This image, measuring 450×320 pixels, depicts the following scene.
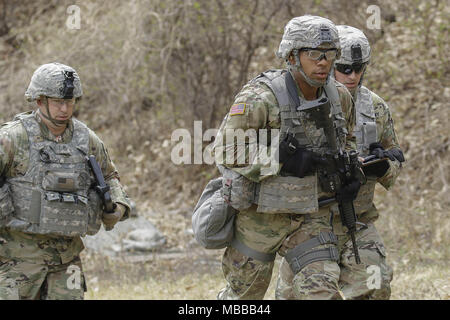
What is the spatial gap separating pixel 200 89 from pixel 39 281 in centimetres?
762

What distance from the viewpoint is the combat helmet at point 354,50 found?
5157 mm

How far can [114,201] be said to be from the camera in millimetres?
5062

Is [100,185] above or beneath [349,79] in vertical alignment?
beneath

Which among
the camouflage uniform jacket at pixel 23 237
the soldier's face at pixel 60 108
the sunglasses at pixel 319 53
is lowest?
the camouflage uniform jacket at pixel 23 237

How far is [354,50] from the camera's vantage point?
5172 millimetres

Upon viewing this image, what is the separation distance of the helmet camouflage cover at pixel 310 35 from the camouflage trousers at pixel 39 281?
1886 mm

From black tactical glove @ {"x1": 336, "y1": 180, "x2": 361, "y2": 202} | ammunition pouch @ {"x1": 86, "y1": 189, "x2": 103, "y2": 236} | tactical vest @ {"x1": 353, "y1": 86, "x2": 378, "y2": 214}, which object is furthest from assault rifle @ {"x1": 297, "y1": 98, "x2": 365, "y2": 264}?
ammunition pouch @ {"x1": 86, "y1": 189, "x2": 103, "y2": 236}

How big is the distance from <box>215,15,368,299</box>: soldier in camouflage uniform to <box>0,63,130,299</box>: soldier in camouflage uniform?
101cm

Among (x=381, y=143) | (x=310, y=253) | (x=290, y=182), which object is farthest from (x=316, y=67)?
(x=381, y=143)

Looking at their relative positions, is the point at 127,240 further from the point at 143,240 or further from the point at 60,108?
the point at 60,108

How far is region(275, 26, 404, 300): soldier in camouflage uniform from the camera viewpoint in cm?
482

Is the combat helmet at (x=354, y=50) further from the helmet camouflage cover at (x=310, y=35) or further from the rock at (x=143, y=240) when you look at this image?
the rock at (x=143, y=240)

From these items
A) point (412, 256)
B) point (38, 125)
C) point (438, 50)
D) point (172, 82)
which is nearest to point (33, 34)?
point (172, 82)

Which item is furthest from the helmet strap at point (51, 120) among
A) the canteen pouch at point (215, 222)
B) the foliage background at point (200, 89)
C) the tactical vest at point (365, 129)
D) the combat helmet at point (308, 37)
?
the foliage background at point (200, 89)
